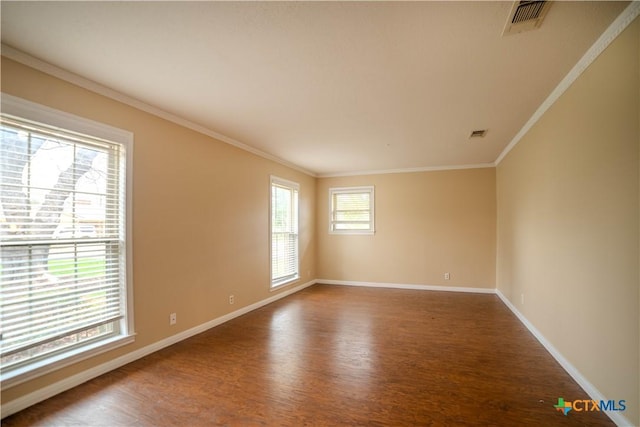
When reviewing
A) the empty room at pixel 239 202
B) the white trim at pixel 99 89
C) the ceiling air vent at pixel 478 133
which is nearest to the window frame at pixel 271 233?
the empty room at pixel 239 202

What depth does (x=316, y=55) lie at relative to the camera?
215cm

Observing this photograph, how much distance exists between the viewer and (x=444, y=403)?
220cm

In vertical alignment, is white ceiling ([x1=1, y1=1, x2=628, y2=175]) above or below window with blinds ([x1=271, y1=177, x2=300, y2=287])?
above

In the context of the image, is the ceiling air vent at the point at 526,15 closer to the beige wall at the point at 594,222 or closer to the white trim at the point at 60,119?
the beige wall at the point at 594,222

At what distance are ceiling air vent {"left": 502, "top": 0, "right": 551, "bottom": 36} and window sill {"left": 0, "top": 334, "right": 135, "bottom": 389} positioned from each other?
392 cm

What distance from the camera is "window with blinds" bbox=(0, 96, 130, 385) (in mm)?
2125

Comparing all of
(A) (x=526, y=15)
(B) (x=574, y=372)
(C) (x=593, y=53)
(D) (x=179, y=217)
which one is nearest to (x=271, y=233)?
(D) (x=179, y=217)

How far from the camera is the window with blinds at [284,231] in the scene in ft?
17.7

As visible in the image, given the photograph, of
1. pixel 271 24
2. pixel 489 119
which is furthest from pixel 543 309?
pixel 271 24

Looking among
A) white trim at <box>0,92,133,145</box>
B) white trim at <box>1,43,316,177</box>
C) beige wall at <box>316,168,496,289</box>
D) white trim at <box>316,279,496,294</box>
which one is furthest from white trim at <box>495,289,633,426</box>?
white trim at <box>1,43,316,177</box>

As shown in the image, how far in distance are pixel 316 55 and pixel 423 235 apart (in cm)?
493

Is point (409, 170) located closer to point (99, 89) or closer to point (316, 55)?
point (316, 55)

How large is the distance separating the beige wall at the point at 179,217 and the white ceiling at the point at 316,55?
0.89 ft

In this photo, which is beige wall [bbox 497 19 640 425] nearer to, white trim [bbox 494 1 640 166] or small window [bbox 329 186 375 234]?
white trim [bbox 494 1 640 166]
